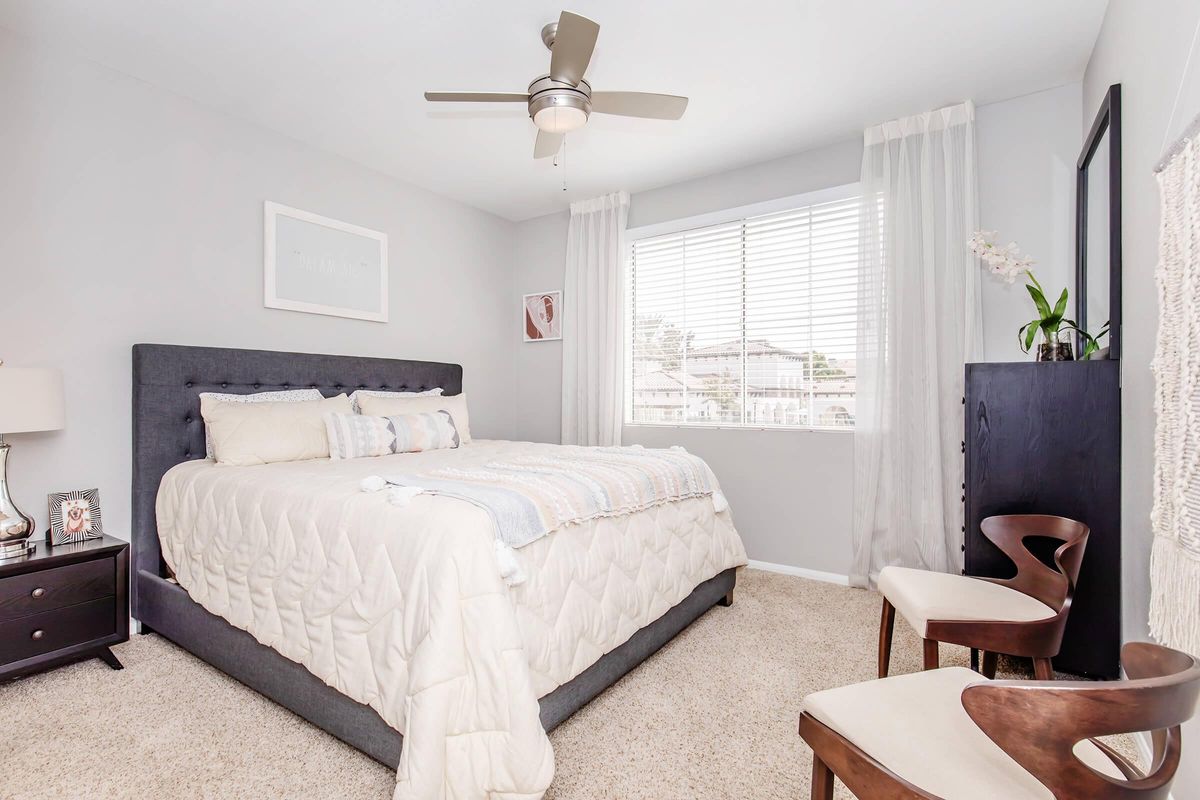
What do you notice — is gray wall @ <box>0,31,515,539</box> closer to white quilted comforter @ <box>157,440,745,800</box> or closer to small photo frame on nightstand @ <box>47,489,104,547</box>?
small photo frame on nightstand @ <box>47,489,104,547</box>

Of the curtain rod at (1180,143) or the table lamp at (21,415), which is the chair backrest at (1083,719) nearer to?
the curtain rod at (1180,143)

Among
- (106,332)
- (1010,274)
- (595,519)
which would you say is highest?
(1010,274)

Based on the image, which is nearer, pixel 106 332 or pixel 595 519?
pixel 595 519

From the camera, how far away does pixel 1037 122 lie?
2807 mm

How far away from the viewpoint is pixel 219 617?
6.99ft

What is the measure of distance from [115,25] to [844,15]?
2.97 metres

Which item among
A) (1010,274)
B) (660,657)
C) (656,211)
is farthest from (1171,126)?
(656,211)

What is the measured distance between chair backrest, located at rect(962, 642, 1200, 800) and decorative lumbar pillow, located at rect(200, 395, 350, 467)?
109 inches

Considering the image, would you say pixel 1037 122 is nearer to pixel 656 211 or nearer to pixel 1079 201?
pixel 1079 201

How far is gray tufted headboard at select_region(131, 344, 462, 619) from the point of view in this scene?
2.59m

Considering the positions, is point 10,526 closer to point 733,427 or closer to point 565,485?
point 565,485

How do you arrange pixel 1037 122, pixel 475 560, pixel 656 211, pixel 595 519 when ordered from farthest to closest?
pixel 656 211 < pixel 1037 122 < pixel 595 519 < pixel 475 560

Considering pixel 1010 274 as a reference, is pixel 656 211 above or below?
above

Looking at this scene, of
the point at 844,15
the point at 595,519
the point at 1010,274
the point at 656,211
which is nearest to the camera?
the point at 595,519
